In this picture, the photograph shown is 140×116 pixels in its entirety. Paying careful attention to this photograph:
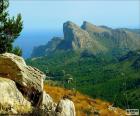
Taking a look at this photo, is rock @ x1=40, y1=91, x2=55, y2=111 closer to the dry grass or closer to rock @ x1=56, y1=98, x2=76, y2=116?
rock @ x1=56, y1=98, x2=76, y2=116

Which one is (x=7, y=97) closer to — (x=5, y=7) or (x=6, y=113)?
(x=6, y=113)

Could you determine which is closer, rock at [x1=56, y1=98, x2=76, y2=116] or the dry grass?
rock at [x1=56, y1=98, x2=76, y2=116]

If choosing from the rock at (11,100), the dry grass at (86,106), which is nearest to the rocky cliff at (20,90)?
the rock at (11,100)

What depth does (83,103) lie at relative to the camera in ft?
171

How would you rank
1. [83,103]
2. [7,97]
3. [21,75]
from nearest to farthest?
[7,97] < [21,75] < [83,103]

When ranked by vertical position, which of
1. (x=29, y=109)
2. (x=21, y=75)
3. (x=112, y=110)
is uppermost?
(x=21, y=75)

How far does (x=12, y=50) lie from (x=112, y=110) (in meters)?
14.4

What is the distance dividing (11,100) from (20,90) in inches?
107

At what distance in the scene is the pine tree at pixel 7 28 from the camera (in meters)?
52.0

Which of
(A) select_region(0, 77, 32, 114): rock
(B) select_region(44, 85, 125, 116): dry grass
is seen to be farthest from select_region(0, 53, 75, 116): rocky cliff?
(B) select_region(44, 85, 125, 116): dry grass

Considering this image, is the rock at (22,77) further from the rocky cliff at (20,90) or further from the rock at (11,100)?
the rock at (11,100)

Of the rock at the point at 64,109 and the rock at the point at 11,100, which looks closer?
the rock at the point at 64,109

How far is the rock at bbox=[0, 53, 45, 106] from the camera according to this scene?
36688 mm

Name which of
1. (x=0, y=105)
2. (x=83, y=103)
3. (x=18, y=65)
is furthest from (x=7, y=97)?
(x=83, y=103)
